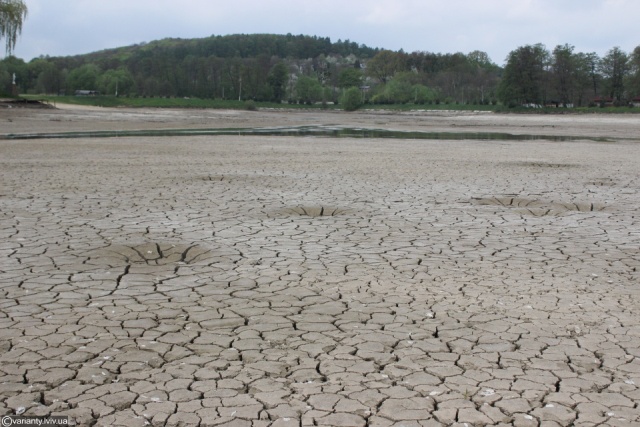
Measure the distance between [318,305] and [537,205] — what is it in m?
6.55

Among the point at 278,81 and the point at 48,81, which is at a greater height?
the point at 278,81

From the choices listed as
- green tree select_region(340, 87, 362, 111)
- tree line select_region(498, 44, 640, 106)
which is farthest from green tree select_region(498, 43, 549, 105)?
green tree select_region(340, 87, 362, 111)

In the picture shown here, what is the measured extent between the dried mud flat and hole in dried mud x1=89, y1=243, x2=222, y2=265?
0.14ft

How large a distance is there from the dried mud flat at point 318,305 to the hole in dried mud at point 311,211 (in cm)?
6

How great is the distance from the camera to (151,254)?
24.3 ft

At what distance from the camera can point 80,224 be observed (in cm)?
895

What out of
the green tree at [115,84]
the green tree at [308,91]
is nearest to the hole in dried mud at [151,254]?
the green tree at [115,84]

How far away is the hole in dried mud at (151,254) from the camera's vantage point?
23.4 feet

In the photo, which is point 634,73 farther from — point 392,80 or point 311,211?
point 311,211

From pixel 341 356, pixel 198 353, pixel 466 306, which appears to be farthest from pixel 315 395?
pixel 466 306

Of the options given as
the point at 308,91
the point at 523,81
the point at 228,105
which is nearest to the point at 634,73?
the point at 523,81

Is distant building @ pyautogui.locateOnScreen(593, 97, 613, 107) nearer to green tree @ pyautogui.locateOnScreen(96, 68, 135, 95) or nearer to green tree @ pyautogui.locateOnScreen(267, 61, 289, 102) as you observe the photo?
green tree @ pyautogui.locateOnScreen(267, 61, 289, 102)

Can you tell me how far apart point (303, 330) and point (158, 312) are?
1.25 meters

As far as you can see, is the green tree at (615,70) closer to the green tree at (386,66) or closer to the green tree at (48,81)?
the green tree at (386,66)
